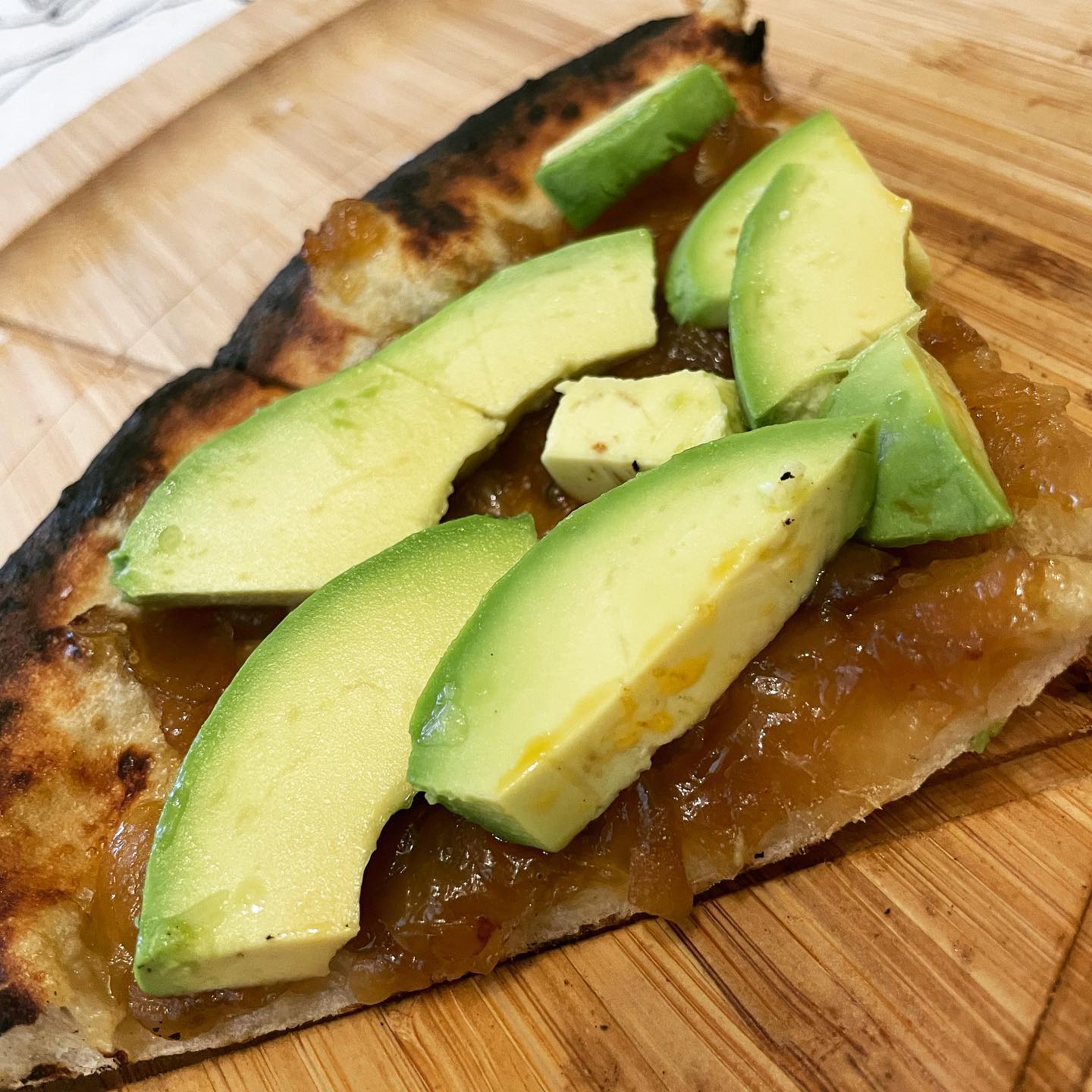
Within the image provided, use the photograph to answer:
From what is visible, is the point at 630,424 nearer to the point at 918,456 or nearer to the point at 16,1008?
the point at 918,456

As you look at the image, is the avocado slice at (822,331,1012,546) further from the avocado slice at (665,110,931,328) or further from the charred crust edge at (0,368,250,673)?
the charred crust edge at (0,368,250,673)

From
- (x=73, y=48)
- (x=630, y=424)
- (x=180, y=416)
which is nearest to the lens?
(x=630, y=424)

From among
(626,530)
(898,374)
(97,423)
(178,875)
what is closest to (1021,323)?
(898,374)

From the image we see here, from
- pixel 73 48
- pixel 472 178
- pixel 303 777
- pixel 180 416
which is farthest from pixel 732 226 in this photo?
pixel 73 48

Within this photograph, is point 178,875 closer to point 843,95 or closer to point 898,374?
point 898,374

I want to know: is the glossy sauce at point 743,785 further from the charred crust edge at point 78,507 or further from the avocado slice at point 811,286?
the charred crust edge at point 78,507

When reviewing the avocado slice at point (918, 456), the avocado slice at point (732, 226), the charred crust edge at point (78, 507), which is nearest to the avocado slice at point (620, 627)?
the avocado slice at point (918, 456)
